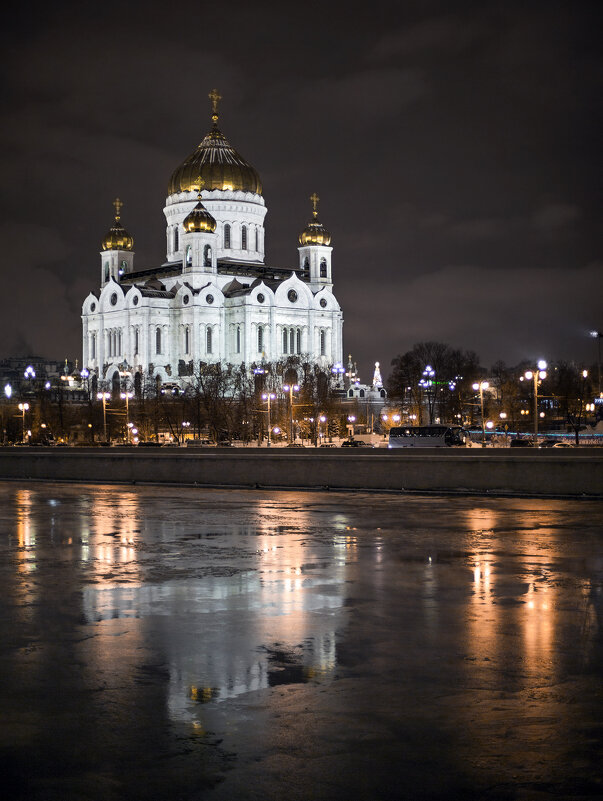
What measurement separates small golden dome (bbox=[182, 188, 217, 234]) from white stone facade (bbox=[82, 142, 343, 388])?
1.75ft

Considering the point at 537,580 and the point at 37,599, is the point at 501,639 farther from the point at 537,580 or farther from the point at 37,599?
the point at 37,599

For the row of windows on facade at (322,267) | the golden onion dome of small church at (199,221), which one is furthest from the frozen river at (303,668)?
the row of windows on facade at (322,267)

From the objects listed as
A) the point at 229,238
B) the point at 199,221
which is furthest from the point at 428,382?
the point at 229,238

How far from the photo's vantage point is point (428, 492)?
27938mm

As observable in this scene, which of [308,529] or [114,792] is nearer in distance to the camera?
[114,792]

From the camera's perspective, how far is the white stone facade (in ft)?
372

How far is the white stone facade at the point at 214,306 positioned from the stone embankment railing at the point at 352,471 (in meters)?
73.3

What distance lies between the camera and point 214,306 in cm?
11325

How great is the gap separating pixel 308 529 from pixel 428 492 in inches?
330

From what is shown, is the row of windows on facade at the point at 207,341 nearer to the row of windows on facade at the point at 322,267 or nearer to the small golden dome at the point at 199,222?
the row of windows on facade at the point at 322,267

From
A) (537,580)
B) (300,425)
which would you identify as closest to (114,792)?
(537,580)

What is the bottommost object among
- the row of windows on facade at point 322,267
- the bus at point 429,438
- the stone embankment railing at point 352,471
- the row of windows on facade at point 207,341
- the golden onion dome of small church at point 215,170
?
the stone embankment railing at point 352,471

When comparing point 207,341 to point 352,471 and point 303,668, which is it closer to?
point 352,471

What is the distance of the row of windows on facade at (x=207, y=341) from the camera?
11425cm
